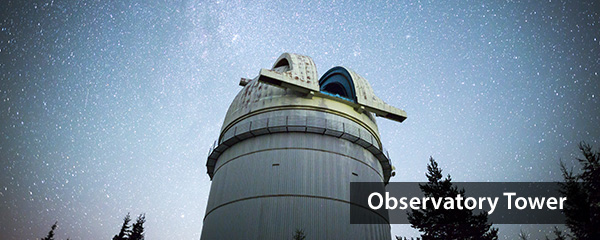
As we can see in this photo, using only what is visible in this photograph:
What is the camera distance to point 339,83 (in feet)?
78.8

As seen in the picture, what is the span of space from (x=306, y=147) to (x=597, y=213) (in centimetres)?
1243

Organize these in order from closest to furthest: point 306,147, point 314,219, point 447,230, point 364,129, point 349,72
Result: point 447,230 → point 314,219 → point 306,147 → point 364,129 → point 349,72

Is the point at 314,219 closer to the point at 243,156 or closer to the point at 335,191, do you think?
the point at 335,191

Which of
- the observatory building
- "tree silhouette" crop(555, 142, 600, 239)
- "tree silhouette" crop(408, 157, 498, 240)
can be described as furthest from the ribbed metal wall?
"tree silhouette" crop(555, 142, 600, 239)

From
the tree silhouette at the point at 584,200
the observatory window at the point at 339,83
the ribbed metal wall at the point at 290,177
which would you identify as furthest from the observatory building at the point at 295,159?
the tree silhouette at the point at 584,200

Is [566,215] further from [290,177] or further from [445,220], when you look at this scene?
[290,177]

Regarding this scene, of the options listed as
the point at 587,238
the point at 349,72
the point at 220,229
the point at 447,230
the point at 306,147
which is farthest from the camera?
the point at 349,72

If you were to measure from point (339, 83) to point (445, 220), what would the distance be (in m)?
12.8

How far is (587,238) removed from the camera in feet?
39.7

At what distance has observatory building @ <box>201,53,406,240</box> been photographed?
50.2ft

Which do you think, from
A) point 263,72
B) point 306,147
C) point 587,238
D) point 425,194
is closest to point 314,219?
point 306,147

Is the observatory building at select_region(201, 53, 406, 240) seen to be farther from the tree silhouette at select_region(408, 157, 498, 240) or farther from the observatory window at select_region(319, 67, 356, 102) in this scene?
the tree silhouette at select_region(408, 157, 498, 240)

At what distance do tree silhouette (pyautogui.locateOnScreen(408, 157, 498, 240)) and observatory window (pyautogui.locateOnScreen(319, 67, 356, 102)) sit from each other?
744 cm

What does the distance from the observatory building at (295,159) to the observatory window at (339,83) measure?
22 cm
